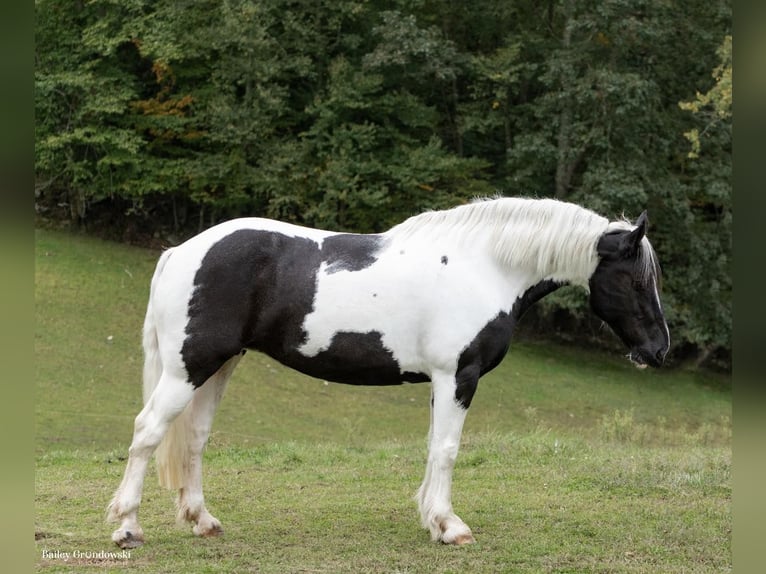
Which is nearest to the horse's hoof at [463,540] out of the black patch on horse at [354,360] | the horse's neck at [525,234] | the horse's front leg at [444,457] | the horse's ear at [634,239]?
the horse's front leg at [444,457]

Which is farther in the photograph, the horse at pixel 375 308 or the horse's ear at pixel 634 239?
the horse's ear at pixel 634 239

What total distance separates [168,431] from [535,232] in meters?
2.48

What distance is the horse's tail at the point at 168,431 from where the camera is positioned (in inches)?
202

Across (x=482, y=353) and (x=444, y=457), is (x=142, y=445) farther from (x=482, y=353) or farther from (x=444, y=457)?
(x=482, y=353)

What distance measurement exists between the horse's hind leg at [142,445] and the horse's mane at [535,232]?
62.8 inches

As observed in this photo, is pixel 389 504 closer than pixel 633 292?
No

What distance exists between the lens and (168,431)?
5160 mm

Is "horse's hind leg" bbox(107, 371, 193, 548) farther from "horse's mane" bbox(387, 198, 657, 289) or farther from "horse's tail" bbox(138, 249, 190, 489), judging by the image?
"horse's mane" bbox(387, 198, 657, 289)

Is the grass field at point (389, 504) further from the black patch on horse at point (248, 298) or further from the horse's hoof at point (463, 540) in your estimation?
the black patch on horse at point (248, 298)

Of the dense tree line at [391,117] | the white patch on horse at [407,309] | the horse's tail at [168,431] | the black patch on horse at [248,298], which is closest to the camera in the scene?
the black patch on horse at [248,298]

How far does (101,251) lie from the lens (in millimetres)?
23859

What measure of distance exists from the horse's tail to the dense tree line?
1677 cm
